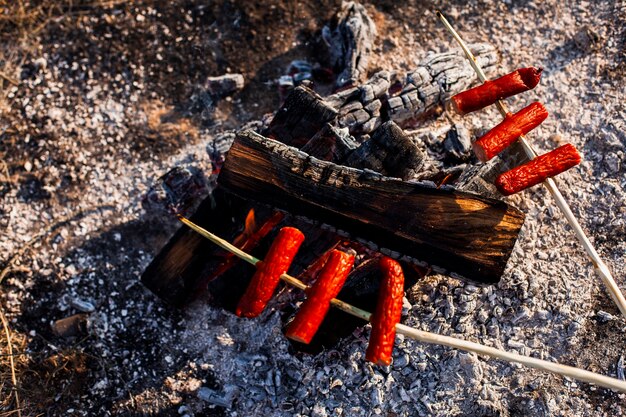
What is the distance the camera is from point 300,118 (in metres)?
6.42

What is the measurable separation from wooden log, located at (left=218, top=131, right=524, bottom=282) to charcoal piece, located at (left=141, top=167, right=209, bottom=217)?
1.57 metres

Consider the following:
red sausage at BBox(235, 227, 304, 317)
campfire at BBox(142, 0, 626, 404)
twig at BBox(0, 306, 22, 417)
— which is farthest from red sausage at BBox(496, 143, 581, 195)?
twig at BBox(0, 306, 22, 417)

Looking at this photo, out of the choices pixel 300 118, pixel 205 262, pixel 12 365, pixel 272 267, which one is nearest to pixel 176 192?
pixel 205 262

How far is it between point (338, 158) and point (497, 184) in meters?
1.71

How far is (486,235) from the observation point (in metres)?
5.57

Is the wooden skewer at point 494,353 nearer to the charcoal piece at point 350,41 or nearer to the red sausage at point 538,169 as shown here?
the red sausage at point 538,169

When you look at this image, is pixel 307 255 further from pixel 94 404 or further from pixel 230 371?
pixel 94 404

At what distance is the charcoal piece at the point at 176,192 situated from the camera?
7.02 m

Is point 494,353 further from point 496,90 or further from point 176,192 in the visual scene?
point 176,192

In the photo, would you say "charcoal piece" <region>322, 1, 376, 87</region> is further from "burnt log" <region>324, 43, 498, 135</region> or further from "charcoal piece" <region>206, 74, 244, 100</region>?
"charcoal piece" <region>206, 74, 244, 100</region>

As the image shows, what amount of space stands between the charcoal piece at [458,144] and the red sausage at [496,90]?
0.65 meters

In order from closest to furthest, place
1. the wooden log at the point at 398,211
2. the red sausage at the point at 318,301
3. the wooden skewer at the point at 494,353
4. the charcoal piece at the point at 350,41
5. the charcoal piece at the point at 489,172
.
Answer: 1. the wooden skewer at the point at 494,353
2. the red sausage at the point at 318,301
3. the wooden log at the point at 398,211
4. the charcoal piece at the point at 489,172
5. the charcoal piece at the point at 350,41

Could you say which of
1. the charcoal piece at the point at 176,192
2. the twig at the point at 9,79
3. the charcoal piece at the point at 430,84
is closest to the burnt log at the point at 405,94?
the charcoal piece at the point at 430,84

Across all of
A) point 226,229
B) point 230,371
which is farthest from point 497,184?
point 230,371
